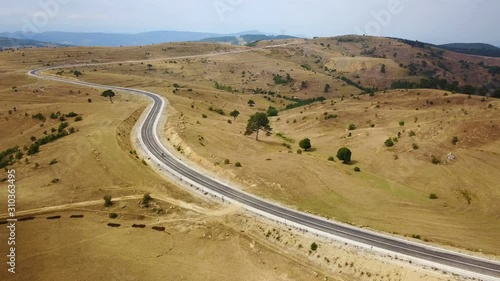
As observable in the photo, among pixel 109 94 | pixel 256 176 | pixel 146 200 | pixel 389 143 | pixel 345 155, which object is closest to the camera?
pixel 146 200

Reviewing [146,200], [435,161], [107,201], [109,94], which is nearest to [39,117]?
[109,94]

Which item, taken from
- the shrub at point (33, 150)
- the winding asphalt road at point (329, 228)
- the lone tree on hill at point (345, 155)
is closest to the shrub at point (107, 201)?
the winding asphalt road at point (329, 228)

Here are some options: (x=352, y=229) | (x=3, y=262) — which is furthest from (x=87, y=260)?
(x=352, y=229)

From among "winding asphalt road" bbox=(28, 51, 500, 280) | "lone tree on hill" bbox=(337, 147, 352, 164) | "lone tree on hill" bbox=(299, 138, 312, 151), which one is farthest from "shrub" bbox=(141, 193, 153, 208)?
"lone tree on hill" bbox=(299, 138, 312, 151)

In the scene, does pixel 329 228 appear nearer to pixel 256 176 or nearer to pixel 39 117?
pixel 256 176

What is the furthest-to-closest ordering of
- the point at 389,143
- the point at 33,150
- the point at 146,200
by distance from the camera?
the point at 389,143 < the point at 33,150 < the point at 146,200

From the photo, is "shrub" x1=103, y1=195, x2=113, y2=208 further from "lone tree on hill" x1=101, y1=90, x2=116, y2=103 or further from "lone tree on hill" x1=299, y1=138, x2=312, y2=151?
"lone tree on hill" x1=101, y1=90, x2=116, y2=103

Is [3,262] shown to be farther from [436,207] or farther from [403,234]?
[436,207]
